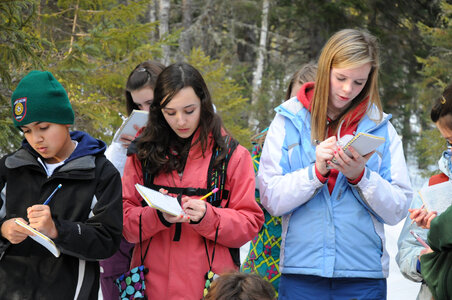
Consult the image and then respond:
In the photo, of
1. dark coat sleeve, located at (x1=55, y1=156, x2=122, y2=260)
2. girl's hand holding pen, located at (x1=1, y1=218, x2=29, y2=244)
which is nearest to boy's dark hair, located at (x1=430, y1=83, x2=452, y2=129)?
dark coat sleeve, located at (x1=55, y1=156, x2=122, y2=260)

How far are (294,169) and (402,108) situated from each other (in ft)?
57.2

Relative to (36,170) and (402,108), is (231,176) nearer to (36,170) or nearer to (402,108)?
(36,170)

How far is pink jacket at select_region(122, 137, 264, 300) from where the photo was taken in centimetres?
292

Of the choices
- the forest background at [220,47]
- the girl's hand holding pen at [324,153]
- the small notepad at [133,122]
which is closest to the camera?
the girl's hand holding pen at [324,153]

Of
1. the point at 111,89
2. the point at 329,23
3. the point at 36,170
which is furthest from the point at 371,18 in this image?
the point at 36,170

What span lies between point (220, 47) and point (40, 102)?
21.2m

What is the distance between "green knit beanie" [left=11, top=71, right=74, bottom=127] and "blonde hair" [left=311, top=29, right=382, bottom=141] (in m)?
1.43

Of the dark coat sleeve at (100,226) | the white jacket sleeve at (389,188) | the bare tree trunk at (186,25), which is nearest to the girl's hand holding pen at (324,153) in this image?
the white jacket sleeve at (389,188)

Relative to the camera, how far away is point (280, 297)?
126 inches

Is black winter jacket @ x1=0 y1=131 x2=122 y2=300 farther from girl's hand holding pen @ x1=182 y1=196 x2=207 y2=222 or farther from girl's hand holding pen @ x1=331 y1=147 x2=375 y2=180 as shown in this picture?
girl's hand holding pen @ x1=331 y1=147 x2=375 y2=180

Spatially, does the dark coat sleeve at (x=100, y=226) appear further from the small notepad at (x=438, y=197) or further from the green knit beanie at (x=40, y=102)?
the small notepad at (x=438, y=197)

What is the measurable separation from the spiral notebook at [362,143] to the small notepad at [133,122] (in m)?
1.35

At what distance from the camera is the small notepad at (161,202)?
2.51 metres

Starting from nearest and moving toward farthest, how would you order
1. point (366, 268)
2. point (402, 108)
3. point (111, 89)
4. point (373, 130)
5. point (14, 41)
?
1. point (366, 268)
2. point (373, 130)
3. point (14, 41)
4. point (111, 89)
5. point (402, 108)
